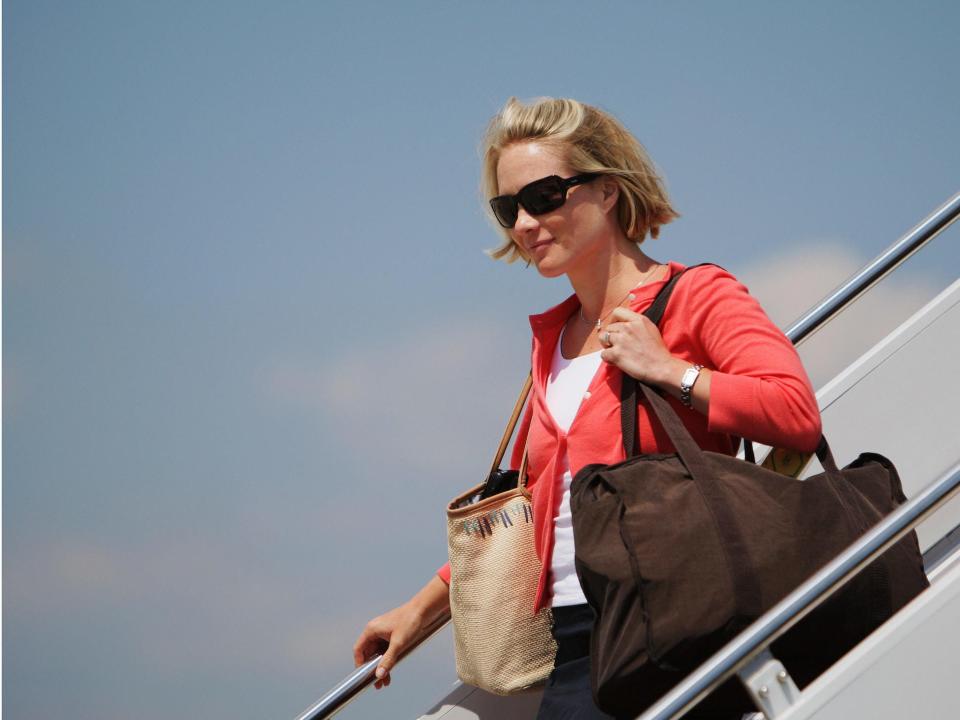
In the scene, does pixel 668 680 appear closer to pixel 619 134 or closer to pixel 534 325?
pixel 534 325

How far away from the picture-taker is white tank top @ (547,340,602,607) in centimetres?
198

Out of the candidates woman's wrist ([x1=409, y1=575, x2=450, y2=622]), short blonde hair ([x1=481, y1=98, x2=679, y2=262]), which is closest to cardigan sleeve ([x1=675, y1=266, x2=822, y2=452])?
short blonde hair ([x1=481, y1=98, x2=679, y2=262])

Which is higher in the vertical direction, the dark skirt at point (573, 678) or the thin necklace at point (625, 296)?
the thin necklace at point (625, 296)

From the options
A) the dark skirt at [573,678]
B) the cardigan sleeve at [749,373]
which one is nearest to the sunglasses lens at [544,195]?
the cardigan sleeve at [749,373]

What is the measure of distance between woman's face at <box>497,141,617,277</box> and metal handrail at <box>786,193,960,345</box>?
0.80 metres

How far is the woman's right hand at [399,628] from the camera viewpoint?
251cm

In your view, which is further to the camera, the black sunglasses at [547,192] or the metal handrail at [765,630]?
the black sunglasses at [547,192]

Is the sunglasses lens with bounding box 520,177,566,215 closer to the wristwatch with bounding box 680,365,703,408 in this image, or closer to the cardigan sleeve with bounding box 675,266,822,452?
the cardigan sleeve with bounding box 675,266,822,452

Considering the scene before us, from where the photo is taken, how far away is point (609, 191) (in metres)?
2.25

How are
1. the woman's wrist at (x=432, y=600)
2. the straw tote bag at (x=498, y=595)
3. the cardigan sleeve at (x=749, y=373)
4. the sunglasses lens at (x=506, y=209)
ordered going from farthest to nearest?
1. the woman's wrist at (x=432, y=600)
2. the sunglasses lens at (x=506, y=209)
3. the straw tote bag at (x=498, y=595)
4. the cardigan sleeve at (x=749, y=373)

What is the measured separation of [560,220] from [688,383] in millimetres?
489

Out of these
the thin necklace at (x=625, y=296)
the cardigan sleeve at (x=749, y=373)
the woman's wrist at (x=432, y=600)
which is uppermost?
the thin necklace at (x=625, y=296)

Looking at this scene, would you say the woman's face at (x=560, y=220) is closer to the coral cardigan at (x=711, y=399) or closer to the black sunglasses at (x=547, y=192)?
the black sunglasses at (x=547, y=192)

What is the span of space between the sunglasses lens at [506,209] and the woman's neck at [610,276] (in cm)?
16
